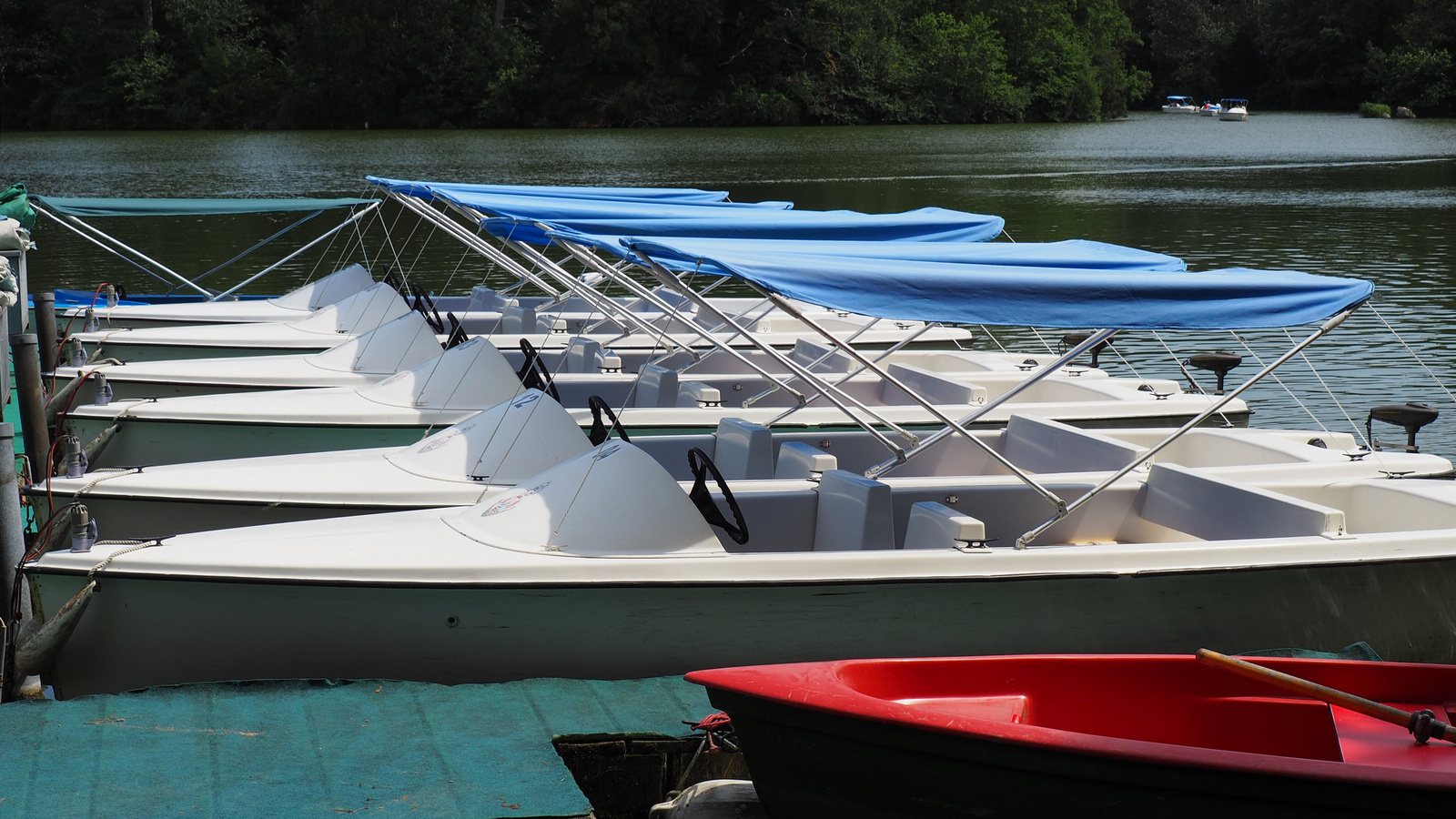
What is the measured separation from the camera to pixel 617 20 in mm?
59375

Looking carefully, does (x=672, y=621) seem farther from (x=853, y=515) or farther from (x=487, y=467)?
(x=487, y=467)

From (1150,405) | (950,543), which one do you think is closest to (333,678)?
(950,543)

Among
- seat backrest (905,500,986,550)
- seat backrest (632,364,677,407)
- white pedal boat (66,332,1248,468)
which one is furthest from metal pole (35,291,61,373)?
seat backrest (905,500,986,550)

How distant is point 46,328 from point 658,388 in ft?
18.6

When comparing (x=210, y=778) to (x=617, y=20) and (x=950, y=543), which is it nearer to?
(x=950, y=543)

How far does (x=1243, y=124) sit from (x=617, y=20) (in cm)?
3184

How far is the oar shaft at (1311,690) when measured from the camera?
11.6 ft

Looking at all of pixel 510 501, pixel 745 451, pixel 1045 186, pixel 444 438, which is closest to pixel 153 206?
pixel 444 438

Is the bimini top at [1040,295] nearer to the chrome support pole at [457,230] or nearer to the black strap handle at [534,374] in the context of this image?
the black strap handle at [534,374]

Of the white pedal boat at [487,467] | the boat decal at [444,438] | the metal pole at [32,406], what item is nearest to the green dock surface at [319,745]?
the white pedal boat at [487,467]

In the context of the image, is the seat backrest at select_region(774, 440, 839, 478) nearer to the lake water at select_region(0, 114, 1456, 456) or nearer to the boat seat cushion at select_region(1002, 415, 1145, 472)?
the boat seat cushion at select_region(1002, 415, 1145, 472)

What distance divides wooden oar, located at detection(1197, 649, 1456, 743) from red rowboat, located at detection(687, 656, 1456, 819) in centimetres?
14

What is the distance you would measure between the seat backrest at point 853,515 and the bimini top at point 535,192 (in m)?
4.10

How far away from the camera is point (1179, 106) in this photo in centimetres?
9231
